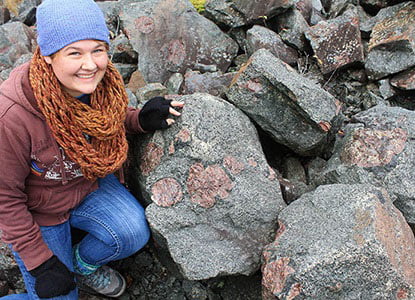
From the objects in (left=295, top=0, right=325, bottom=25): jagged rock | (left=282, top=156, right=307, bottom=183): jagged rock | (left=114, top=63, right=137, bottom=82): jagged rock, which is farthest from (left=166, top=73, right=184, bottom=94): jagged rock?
(left=295, top=0, right=325, bottom=25): jagged rock

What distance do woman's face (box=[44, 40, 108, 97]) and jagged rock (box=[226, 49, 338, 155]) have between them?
52.2 inches

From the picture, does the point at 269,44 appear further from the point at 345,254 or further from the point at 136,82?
the point at 345,254

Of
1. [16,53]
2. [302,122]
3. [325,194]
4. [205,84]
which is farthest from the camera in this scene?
[16,53]

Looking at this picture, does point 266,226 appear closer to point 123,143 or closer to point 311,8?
point 123,143

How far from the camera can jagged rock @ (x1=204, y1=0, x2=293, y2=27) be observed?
4.83m

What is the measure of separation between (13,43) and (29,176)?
11.2ft

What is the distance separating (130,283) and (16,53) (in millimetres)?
3500

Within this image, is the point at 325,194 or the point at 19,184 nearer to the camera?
the point at 19,184

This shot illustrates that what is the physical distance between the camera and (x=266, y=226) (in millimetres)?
3084

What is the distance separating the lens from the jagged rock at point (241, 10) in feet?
15.8

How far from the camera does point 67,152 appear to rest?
2598 mm

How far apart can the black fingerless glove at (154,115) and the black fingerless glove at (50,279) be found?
1192mm

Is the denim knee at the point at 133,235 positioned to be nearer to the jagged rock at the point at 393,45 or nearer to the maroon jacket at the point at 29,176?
the maroon jacket at the point at 29,176

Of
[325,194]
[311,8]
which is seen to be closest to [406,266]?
[325,194]
